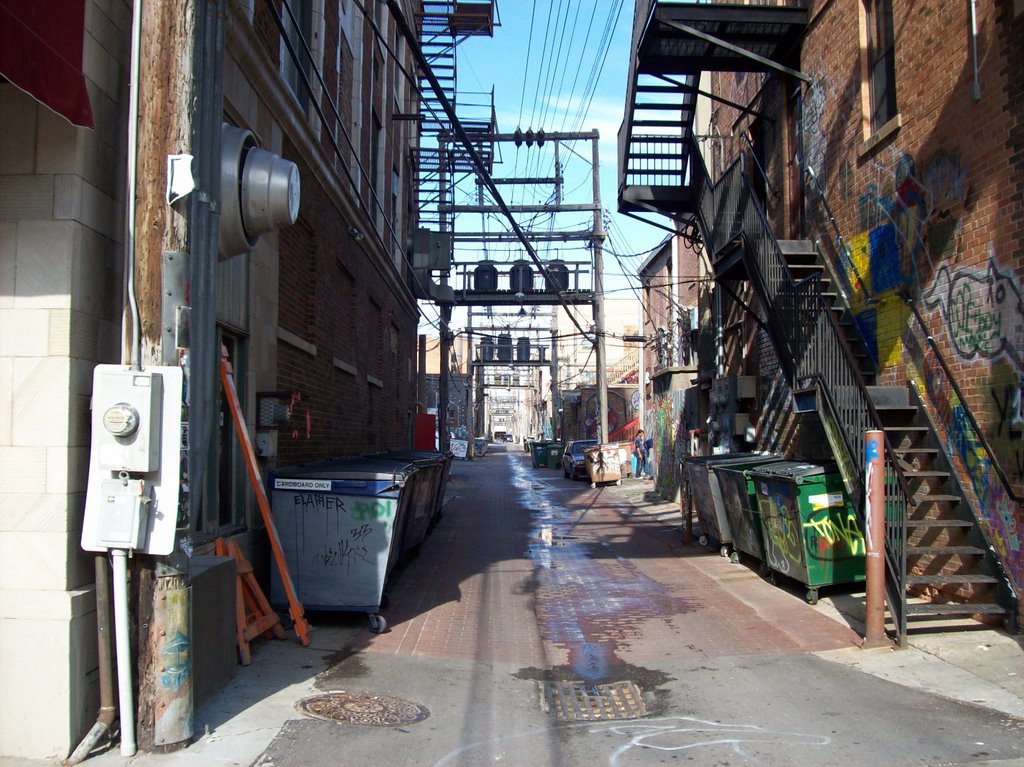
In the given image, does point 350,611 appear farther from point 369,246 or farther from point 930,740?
point 369,246

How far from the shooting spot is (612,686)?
6078 mm

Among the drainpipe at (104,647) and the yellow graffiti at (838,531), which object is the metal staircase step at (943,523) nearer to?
the yellow graffiti at (838,531)

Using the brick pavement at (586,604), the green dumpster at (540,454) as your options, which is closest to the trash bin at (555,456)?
the green dumpster at (540,454)

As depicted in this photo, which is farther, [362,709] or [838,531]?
[838,531]

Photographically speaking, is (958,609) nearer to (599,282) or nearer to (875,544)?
(875,544)

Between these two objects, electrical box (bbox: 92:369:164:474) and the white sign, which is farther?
the white sign

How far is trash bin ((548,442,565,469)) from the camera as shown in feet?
142

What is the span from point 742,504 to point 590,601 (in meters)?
2.54

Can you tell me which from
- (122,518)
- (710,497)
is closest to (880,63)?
(710,497)

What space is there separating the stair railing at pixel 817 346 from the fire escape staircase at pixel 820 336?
2cm

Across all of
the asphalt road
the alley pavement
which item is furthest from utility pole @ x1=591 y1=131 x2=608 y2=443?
the alley pavement

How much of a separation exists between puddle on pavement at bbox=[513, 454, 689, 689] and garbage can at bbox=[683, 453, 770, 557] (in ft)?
4.42

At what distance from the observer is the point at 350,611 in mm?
7504

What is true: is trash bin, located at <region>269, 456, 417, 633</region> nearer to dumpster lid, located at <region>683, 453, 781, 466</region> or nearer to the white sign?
the white sign
